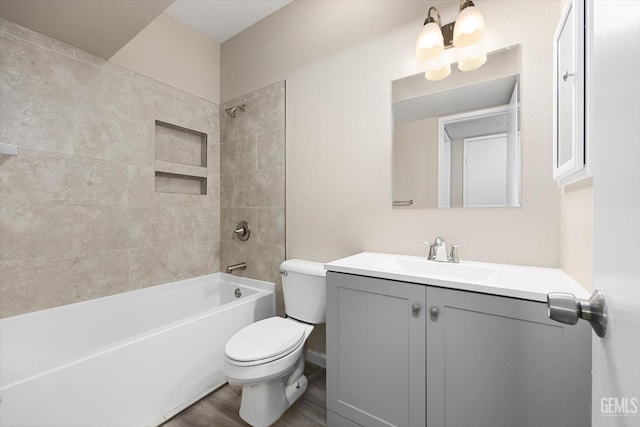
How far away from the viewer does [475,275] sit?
4.54 feet

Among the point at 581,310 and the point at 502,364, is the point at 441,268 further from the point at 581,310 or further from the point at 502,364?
the point at 581,310

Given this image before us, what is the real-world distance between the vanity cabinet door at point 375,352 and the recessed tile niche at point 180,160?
1.76 m

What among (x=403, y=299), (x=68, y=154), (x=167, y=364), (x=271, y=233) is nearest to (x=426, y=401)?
(x=403, y=299)

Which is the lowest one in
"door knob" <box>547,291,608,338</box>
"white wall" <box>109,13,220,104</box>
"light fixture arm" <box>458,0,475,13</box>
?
"door knob" <box>547,291,608,338</box>

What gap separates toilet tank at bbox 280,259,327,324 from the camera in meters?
1.80

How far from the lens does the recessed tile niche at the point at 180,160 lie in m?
2.38

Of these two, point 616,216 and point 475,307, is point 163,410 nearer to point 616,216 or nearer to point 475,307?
point 475,307

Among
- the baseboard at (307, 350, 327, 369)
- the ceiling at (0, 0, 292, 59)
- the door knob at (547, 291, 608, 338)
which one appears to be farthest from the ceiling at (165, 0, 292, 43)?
the baseboard at (307, 350, 327, 369)

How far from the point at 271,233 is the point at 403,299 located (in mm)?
1390

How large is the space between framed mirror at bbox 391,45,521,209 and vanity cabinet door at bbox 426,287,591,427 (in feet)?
2.15

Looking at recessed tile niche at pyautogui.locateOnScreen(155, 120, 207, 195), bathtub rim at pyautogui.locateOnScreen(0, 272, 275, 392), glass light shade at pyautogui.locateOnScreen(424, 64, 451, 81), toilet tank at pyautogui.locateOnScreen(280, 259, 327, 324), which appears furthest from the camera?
recessed tile niche at pyautogui.locateOnScreen(155, 120, 207, 195)

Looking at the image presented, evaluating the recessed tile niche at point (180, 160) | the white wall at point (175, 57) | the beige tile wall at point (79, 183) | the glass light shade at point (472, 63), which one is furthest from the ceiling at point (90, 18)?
the glass light shade at point (472, 63)

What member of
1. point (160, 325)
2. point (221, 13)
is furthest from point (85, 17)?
point (160, 325)

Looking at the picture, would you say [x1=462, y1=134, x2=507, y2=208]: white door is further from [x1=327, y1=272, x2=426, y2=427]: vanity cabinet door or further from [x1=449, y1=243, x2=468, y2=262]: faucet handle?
[x1=327, y1=272, x2=426, y2=427]: vanity cabinet door
